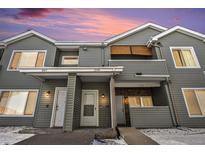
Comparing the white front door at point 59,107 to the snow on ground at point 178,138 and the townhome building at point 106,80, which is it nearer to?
the townhome building at point 106,80

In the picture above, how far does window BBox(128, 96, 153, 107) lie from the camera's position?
6.48m

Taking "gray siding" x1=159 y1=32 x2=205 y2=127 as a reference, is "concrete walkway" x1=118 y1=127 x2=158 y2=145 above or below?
below

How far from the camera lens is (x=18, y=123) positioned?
5.29 meters

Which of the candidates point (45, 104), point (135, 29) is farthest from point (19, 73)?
point (135, 29)

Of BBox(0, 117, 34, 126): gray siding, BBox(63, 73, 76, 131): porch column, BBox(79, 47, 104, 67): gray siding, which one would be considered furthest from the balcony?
BBox(0, 117, 34, 126): gray siding

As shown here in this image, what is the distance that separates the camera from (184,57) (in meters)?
6.25

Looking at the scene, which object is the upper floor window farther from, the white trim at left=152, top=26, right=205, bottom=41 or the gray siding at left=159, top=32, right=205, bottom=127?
the white trim at left=152, top=26, right=205, bottom=41

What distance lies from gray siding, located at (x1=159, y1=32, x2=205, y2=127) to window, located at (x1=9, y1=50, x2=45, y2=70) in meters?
6.88

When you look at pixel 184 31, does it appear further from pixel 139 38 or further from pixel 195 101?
pixel 195 101

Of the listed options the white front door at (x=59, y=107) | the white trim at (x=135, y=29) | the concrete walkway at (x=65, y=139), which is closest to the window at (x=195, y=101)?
the white trim at (x=135, y=29)

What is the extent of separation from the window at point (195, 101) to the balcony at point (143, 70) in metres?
1.42
